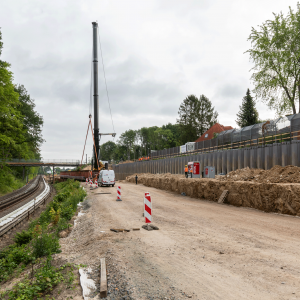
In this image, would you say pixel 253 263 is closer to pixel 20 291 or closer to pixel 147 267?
pixel 147 267

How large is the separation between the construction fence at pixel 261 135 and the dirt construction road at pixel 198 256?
11397 mm

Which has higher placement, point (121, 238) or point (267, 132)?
point (267, 132)

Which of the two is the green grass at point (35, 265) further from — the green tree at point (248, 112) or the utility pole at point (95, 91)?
the green tree at point (248, 112)

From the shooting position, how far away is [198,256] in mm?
6723

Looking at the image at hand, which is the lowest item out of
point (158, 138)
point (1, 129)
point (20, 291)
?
point (20, 291)

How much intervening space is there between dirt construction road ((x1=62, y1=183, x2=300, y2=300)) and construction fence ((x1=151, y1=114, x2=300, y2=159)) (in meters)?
11.4

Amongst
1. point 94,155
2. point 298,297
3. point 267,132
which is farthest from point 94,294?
point 94,155

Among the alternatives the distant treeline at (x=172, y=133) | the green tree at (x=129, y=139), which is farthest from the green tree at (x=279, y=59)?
the green tree at (x=129, y=139)

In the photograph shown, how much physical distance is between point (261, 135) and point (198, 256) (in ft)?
65.6

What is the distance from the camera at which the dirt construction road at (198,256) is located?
16.0 feet

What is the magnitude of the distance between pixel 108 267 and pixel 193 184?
17.3 meters

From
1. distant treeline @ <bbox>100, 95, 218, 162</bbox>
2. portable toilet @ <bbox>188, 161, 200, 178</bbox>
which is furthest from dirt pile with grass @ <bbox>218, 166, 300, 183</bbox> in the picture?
distant treeline @ <bbox>100, 95, 218, 162</bbox>

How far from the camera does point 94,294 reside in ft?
16.3

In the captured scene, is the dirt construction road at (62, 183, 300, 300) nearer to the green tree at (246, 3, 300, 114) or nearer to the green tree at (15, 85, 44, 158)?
the green tree at (246, 3, 300, 114)
